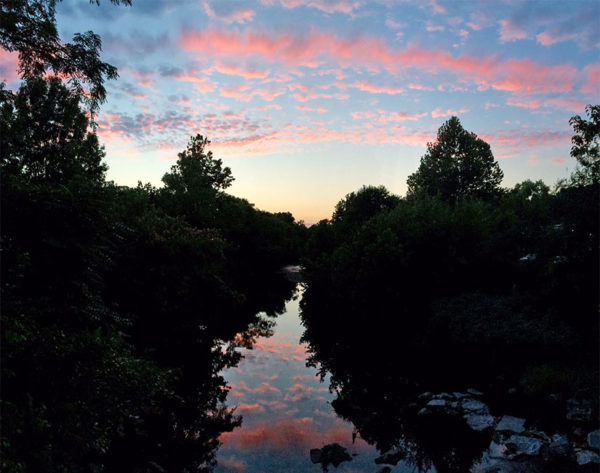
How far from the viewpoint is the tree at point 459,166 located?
58.2 m

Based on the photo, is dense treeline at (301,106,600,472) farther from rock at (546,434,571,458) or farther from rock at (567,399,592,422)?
rock at (546,434,571,458)

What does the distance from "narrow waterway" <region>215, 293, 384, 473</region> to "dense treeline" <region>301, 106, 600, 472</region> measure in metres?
0.77

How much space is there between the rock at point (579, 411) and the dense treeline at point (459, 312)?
37 centimetres

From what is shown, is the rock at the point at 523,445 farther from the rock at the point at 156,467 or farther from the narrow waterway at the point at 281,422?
the rock at the point at 156,467

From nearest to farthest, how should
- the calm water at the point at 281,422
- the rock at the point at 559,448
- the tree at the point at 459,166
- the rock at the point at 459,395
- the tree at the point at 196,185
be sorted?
the rock at the point at 559,448
the calm water at the point at 281,422
the rock at the point at 459,395
the tree at the point at 196,185
the tree at the point at 459,166

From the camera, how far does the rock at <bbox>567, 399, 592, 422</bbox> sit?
10.6 m

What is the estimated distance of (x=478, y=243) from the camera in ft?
82.9

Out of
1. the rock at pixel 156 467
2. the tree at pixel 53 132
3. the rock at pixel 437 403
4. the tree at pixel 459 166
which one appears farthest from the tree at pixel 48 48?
the tree at pixel 459 166

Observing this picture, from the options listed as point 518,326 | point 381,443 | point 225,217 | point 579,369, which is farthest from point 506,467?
point 225,217

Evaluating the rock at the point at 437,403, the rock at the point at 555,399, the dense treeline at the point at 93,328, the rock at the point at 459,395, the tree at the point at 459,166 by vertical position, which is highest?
the tree at the point at 459,166

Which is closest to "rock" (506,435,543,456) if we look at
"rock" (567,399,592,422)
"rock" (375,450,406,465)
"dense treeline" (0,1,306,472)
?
"rock" (567,399,592,422)

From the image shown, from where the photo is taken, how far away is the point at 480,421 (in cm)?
1111

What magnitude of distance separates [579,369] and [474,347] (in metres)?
5.47

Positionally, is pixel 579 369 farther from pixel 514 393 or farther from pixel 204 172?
pixel 204 172
